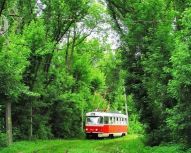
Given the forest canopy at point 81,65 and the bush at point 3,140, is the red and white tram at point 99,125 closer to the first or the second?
the forest canopy at point 81,65

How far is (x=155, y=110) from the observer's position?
27125 millimetres

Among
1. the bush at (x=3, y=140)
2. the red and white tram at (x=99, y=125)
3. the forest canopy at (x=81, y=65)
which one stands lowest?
the bush at (x=3, y=140)

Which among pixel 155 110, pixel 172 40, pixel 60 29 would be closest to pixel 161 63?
pixel 172 40

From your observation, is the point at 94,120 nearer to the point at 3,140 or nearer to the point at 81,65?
the point at 81,65

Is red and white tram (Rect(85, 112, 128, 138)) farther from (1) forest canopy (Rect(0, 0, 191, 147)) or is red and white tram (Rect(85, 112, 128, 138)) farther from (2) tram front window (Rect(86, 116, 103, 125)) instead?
(1) forest canopy (Rect(0, 0, 191, 147))

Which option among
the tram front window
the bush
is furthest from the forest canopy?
the tram front window

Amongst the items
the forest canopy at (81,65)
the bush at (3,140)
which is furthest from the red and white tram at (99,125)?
the bush at (3,140)

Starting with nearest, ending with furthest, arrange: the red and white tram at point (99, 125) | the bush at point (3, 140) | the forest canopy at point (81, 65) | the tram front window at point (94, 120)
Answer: the forest canopy at point (81, 65) < the bush at point (3, 140) < the red and white tram at point (99, 125) < the tram front window at point (94, 120)

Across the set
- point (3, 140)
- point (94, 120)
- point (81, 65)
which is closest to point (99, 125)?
point (94, 120)

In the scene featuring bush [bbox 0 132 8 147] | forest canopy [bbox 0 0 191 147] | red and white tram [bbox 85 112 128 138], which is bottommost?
bush [bbox 0 132 8 147]

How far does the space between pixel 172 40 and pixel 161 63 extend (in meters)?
1.52

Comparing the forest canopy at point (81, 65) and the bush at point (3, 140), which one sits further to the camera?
the bush at point (3, 140)

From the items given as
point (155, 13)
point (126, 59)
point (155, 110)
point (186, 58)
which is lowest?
A: point (155, 110)

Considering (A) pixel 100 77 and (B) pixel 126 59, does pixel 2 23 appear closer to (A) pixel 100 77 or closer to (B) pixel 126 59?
(B) pixel 126 59
